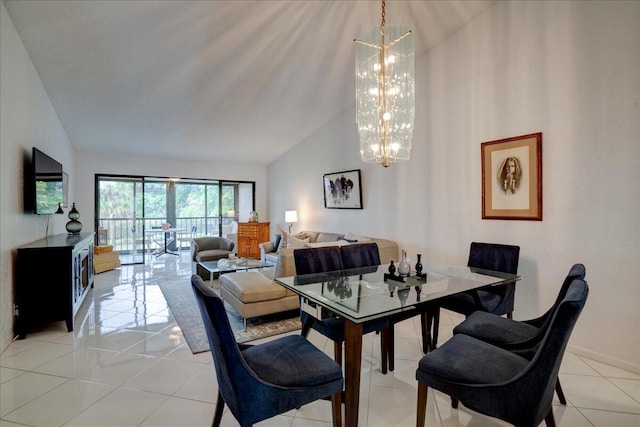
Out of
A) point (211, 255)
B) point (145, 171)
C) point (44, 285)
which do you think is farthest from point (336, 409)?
point (145, 171)

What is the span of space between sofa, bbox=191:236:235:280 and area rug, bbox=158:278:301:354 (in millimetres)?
1190

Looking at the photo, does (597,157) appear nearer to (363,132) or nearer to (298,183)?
(363,132)

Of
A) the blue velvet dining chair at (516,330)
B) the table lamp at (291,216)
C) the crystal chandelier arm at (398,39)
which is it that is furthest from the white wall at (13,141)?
the table lamp at (291,216)

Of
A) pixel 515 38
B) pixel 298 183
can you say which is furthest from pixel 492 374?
pixel 298 183

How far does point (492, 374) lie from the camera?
1.41 m

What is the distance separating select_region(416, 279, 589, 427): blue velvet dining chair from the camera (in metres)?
1.22

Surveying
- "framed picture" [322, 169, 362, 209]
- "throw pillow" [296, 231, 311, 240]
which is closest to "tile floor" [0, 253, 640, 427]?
"framed picture" [322, 169, 362, 209]

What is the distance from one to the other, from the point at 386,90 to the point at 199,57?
7.66 ft

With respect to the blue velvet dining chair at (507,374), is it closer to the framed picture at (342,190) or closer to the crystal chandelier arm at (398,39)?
the crystal chandelier arm at (398,39)

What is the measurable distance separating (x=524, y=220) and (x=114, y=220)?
792 centimetres

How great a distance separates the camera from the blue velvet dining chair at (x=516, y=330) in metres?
1.70

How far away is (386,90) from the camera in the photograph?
262cm

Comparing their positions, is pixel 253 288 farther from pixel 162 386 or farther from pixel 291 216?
pixel 291 216

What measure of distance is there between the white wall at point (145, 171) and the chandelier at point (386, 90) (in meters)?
5.64
